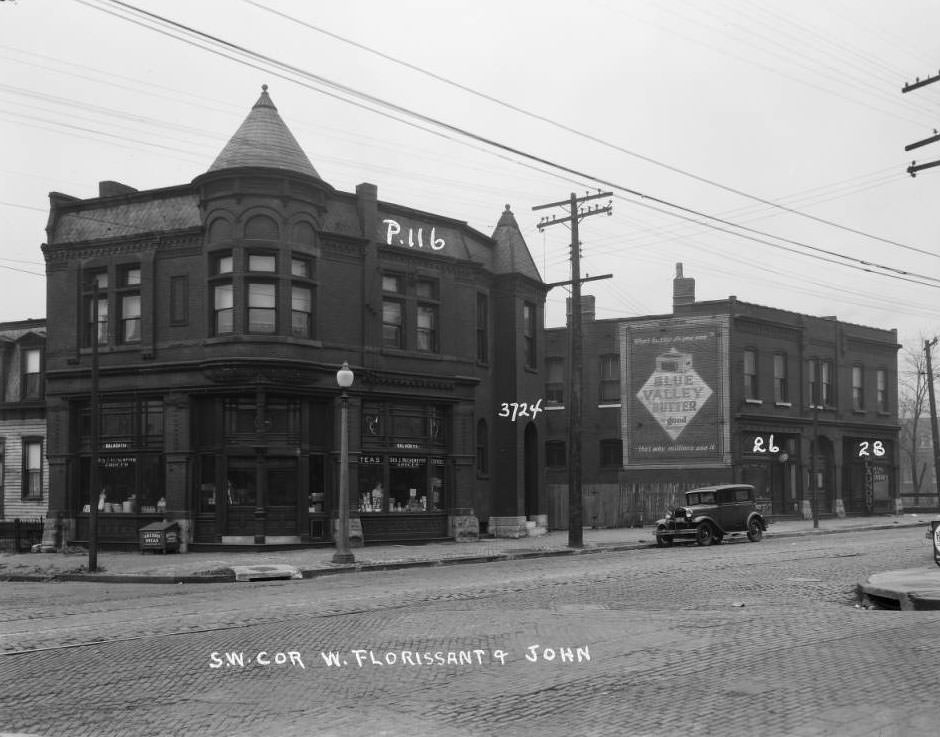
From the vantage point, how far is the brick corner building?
95.2ft

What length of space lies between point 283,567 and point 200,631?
986 centimetres

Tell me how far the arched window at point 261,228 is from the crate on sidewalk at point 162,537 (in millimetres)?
8262

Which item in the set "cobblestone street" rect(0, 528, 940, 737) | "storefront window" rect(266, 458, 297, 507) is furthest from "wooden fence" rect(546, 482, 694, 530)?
"cobblestone street" rect(0, 528, 940, 737)

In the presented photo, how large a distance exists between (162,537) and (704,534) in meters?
16.1

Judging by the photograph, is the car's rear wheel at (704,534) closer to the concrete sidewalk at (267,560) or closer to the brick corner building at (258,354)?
the concrete sidewalk at (267,560)

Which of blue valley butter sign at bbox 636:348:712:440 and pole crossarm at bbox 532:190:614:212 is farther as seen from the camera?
blue valley butter sign at bbox 636:348:712:440

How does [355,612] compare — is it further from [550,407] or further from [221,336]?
[550,407]

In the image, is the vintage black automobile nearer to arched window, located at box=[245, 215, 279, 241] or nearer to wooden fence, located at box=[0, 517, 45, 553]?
arched window, located at box=[245, 215, 279, 241]

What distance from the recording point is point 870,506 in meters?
54.7

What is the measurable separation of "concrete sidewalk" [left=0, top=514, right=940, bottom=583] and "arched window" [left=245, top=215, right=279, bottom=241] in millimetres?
8690

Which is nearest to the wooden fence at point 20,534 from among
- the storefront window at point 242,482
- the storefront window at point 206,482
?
the storefront window at point 206,482

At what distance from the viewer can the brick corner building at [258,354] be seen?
29.0 metres

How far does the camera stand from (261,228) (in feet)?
95.8

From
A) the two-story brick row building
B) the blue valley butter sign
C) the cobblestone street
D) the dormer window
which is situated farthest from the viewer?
the blue valley butter sign
